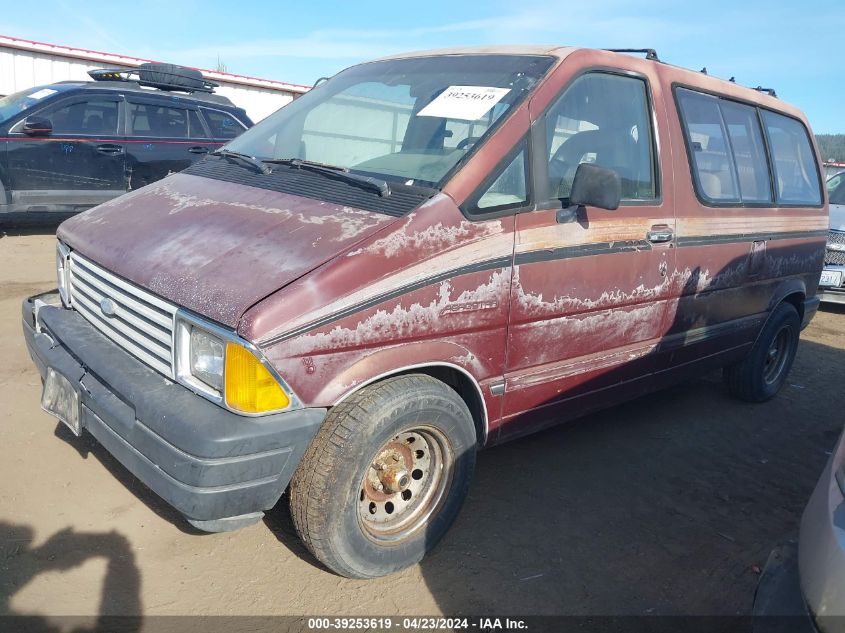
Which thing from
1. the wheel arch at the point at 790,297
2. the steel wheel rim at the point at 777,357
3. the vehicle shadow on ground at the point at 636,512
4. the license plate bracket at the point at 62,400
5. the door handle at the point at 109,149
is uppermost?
the door handle at the point at 109,149

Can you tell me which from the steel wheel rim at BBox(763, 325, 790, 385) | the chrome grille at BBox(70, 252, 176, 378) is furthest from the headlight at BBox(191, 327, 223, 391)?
the steel wheel rim at BBox(763, 325, 790, 385)

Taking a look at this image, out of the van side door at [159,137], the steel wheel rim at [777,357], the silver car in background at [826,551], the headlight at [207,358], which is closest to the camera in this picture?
the silver car in background at [826,551]

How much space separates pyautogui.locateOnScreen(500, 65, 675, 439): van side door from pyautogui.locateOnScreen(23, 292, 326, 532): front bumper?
1.11 meters

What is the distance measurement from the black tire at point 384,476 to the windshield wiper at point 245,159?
1304mm

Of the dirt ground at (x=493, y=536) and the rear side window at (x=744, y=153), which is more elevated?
the rear side window at (x=744, y=153)

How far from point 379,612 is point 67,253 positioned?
2.14 meters

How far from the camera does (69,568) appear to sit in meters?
2.64

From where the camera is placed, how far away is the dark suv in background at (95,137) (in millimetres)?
7934

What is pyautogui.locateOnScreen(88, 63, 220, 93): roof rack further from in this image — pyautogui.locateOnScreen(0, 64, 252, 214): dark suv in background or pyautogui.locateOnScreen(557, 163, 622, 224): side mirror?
pyautogui.locateOnScreen(557, 163, 622, 224): side mirror

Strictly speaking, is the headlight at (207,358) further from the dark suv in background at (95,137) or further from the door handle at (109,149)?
the door handle at (109,149)

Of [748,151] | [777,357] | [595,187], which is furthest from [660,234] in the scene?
[777,357]

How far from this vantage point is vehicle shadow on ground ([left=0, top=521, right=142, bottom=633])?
2.37 m

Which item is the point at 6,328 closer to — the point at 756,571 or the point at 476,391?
the point at 476,391

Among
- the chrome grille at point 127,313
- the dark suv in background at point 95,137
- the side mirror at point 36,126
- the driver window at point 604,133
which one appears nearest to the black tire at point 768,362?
the driver window at point 604,133
